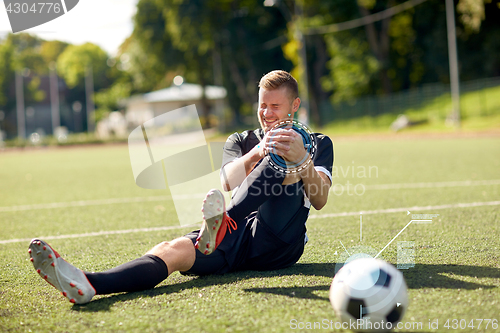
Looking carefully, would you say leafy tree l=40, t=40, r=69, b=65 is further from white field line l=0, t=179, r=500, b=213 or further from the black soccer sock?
the black soccer sock

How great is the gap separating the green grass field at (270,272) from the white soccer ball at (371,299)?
0.12 meters

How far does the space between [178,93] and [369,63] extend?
26.4 m

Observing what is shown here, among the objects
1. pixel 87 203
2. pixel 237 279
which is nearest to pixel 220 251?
pixel 237 279

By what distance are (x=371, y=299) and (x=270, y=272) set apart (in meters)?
1.13

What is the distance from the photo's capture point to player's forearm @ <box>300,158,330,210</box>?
2883 mm

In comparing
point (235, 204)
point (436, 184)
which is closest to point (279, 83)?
point (235, 204)

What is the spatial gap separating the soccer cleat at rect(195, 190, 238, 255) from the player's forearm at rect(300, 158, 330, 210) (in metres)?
0.54

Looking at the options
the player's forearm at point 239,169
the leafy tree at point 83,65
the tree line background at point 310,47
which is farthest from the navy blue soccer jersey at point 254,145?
the leafy tree at point 83,65

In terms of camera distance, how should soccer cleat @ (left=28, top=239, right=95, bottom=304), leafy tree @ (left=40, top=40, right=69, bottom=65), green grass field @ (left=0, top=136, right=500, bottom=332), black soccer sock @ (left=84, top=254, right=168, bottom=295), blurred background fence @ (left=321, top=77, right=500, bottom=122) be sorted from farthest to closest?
leafy tree @ (left=40, top=40, right=69, bottom=65) < blurred background fence @ (left=321, top=77, right=500, bottom=122) < black soccer sock @ (left=84, top=254, right=168, bottom=295) < soccer cleat @ (left=28, top=239, right=95, bottom=304) < green grass field @ (left=0, top=136, right=500, bottom=332)

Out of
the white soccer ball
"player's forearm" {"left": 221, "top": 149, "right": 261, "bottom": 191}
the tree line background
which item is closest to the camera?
the white soccer ball

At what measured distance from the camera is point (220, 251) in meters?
3.13

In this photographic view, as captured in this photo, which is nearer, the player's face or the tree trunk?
the player's face
